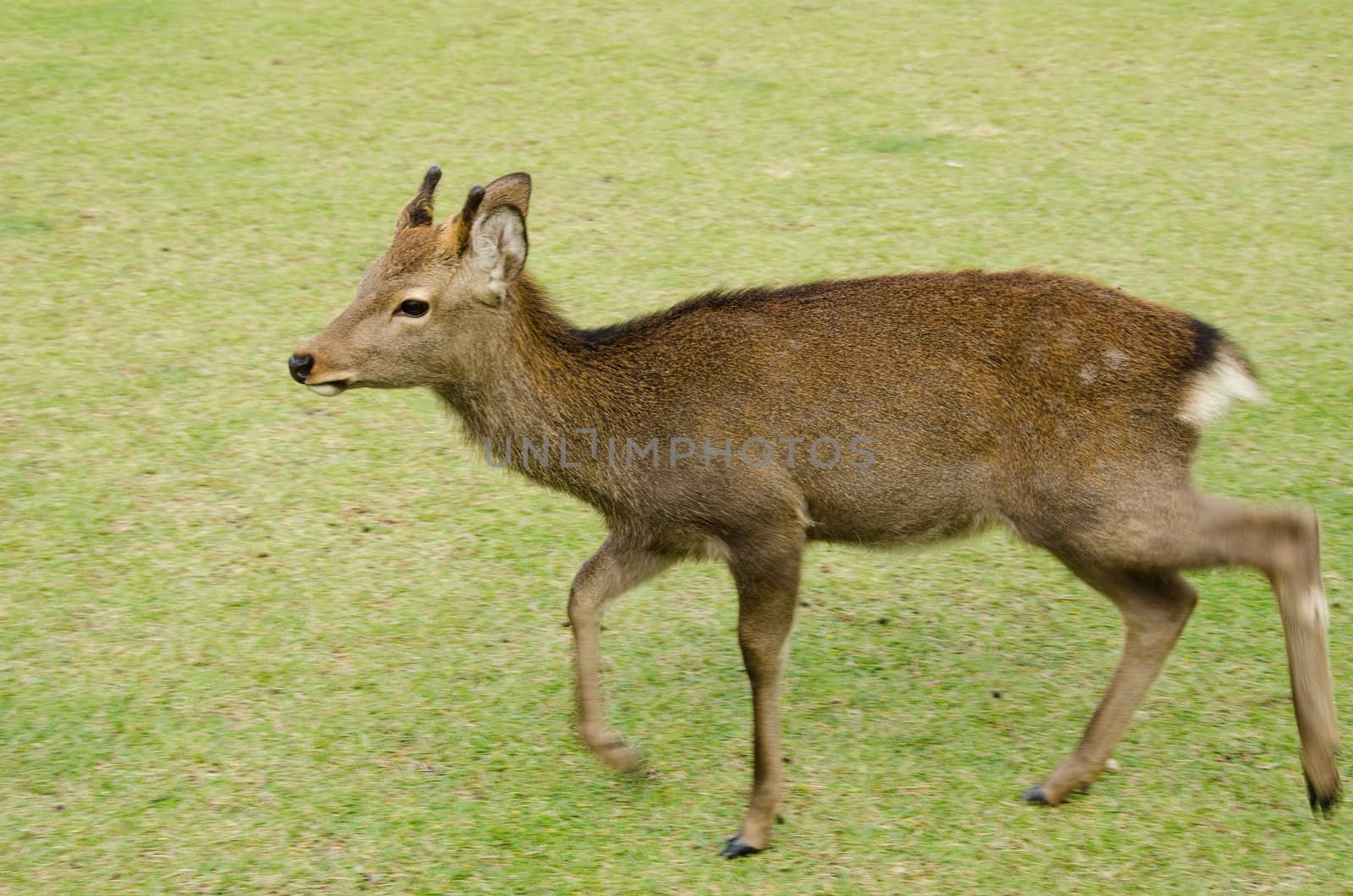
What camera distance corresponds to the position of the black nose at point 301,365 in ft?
14.6

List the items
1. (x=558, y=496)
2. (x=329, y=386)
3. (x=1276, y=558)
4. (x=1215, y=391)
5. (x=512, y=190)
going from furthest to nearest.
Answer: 1. (x=558, y=496)
2. (x=512, y=190)
3. (x=329, y=386)
4. (x=1215, y=391)
5. (x=1276, y=558)

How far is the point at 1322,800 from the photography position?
14.3 feet

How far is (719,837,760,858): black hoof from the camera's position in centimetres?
433

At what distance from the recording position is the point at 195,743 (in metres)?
4.72

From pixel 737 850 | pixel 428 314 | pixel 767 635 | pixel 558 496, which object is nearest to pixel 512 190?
pixel 428 314

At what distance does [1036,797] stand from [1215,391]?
127 centimetres

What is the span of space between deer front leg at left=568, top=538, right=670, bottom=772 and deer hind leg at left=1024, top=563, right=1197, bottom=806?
1231mm

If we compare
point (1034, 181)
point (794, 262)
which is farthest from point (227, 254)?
point (1034, 181)

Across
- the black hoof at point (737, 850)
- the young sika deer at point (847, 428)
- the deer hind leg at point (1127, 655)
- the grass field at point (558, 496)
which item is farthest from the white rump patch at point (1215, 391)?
the black hoof at point (737, 850)

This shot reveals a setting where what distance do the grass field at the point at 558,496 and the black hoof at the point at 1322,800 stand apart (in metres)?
0.05

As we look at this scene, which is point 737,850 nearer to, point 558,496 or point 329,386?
point 329,386

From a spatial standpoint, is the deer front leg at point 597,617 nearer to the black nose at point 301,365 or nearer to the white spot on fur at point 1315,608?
the black nose at point 301,365

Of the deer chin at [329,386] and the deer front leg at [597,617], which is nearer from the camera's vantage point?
the deer chin at [329,386]

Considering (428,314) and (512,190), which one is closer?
(428,314)
